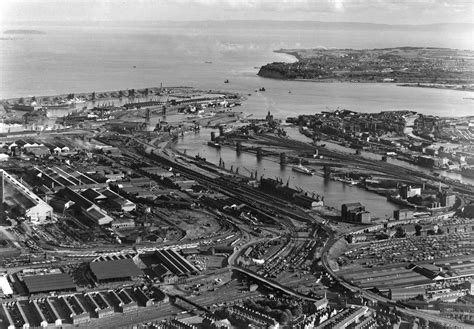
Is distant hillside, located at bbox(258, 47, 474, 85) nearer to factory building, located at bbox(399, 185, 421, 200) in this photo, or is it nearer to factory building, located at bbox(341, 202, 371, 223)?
factory building, located at bbox(399, 185, 421, 200)

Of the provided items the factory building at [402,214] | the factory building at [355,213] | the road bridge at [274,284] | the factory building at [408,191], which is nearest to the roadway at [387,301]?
the road bridge at [274,284]

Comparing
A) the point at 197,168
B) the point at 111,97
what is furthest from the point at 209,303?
the point at 111,97

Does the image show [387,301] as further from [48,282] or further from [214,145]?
[214,145]

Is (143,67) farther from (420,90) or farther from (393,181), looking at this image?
(393,181)

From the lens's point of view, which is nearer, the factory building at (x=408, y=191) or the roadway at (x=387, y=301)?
the roadway at (x=387, y=301)

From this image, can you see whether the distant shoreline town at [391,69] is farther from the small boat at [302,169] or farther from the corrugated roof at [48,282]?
the corrugated roof at [48,282]

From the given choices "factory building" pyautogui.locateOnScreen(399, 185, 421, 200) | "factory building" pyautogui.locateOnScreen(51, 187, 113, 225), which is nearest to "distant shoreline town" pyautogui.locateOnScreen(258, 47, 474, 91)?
"factory building" pyautogui.locateOnScreen(399, 185, 421, 200)
